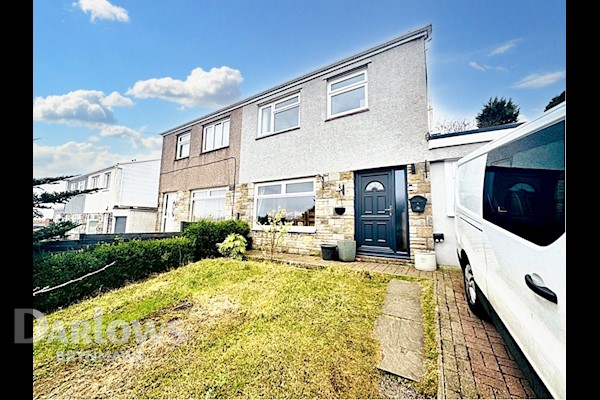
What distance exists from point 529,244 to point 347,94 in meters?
6.48

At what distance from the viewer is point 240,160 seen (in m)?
9.18

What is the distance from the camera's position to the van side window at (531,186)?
119 centimetres

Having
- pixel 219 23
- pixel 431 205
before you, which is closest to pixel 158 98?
pixel 219 23

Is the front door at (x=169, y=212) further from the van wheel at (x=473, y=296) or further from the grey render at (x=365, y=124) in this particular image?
the van wheel at (x=473, y=296)

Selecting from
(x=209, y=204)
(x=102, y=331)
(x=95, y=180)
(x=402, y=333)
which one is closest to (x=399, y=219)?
(x=402, y=333)

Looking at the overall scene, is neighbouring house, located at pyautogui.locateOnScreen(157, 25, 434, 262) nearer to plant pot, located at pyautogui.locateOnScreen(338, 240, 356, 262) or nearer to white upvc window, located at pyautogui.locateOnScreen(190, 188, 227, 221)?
white upvc window, located at pyautogui.locateOnScreen(190, 188, 227, 221)

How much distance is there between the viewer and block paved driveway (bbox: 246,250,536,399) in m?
1.73

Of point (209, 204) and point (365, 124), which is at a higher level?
point (365, 124)

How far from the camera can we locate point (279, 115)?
855cm

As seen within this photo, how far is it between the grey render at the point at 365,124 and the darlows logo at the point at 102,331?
5.33 m

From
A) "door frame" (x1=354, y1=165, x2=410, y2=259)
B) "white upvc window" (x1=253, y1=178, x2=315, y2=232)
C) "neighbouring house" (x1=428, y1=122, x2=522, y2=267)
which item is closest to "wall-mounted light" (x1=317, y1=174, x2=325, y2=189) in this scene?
"white upvc window" (x1=253, y1=178, x2=315, y2=232)

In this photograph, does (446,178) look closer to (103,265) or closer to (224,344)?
(224,344)
